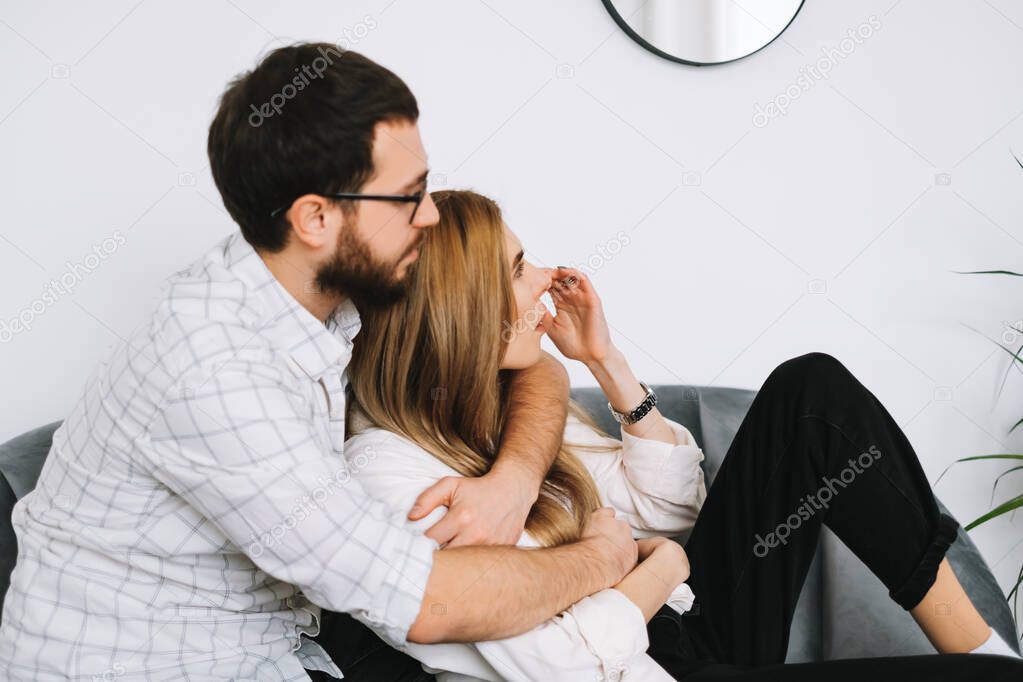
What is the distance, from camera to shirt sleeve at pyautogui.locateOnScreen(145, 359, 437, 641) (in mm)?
1044

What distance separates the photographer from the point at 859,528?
1.42 m

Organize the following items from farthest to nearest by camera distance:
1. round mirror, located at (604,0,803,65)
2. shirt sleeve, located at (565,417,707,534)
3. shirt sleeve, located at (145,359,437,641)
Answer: round mirror, located at (604,0,803,65)
shirt sleeve, located at (565,417,707,534)
shirt sleeve, located at (145,359,437,641)

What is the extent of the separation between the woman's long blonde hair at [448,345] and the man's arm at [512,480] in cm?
6

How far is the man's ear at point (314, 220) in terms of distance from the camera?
3.90 ft

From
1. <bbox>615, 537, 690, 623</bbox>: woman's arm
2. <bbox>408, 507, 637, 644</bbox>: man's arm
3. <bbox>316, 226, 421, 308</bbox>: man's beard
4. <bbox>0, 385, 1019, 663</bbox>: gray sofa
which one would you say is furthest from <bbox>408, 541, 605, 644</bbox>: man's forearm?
<bbox>0, 385, 1019, 663</bbox>: gray sofa

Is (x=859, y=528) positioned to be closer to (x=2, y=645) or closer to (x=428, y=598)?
(x=428, y=598)

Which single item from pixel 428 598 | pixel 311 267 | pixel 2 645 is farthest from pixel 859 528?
pixel 2 645

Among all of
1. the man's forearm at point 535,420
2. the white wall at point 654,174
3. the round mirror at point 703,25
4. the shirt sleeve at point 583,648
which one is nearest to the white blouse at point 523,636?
the shirt sleeve at point 583,648

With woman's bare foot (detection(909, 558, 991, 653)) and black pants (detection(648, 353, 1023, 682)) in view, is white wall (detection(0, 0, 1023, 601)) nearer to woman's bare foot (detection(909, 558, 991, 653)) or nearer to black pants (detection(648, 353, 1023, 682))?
black pants (detection(648, 353, 1023, 682))

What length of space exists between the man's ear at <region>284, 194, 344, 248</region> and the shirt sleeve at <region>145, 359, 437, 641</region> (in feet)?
0.68

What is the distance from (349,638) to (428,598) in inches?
15.0

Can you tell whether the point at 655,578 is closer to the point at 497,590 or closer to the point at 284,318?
the point at 497,590

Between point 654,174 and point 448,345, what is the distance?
927mm

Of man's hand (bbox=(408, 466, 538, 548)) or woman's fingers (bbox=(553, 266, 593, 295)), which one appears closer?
man's hand (bbox=(408, 466, 538, 548))
